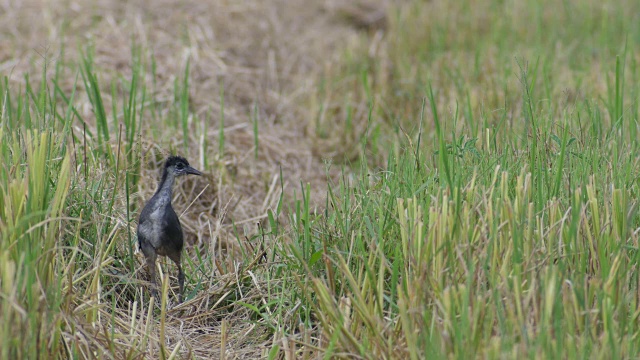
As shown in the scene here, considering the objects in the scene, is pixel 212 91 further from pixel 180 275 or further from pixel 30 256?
pixel 30 256

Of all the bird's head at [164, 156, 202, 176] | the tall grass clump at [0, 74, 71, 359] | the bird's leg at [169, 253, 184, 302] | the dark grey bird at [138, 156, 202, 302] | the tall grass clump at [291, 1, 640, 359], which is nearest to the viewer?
the tall grass clump at [0, 74, 71, 359]

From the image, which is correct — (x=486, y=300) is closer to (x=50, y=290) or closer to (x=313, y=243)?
(x=313, y=243)

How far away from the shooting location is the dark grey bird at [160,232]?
370 cm

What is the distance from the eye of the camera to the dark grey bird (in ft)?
12.1

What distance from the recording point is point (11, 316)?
275cm

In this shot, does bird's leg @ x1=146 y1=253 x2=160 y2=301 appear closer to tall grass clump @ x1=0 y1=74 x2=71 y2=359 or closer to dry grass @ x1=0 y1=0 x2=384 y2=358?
dry grass @ x1=0 y1=0 x2=384 y2=358

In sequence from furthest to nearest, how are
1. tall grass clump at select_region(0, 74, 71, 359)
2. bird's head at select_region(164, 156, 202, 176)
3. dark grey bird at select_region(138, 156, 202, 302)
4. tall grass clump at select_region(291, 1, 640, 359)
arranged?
bird's head at select_region(164, 156, 202, 176) → dark grey bird at select_region(138, 156, 202, 302) → tall grass clump at select_region(291, 1, 640, 359) → tall grass clump at select_region(0, 74, 71, 359)

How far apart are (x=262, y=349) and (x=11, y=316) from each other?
3.56 feet

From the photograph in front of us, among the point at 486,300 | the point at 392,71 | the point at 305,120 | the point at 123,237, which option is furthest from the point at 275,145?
the point at 486,300

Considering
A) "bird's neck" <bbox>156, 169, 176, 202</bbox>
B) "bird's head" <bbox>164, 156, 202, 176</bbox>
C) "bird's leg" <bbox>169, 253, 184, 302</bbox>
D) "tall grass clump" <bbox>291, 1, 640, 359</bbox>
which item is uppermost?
"bird's head" <bbox>164, 156, 202, 176</bbox>

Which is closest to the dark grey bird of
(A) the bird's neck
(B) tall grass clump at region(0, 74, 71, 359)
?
(A) the bird's neck

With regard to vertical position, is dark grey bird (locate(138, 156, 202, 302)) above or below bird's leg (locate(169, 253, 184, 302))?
above

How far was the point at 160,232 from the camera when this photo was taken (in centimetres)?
369

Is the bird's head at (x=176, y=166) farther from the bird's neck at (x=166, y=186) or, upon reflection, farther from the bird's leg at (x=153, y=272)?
the bird's leg at (x=153, y=272)
